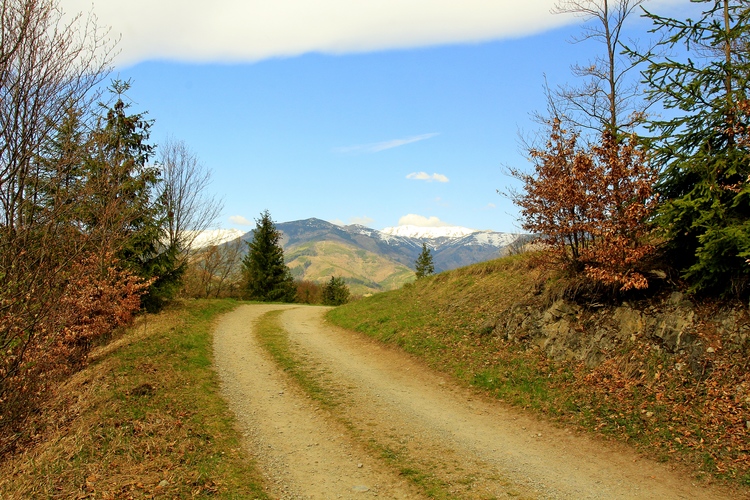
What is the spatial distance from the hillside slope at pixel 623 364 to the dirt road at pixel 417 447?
59 cm

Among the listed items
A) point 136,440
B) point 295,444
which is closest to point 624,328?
point 295,444

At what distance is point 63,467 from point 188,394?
3.58 meters

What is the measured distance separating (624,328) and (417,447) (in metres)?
6.04

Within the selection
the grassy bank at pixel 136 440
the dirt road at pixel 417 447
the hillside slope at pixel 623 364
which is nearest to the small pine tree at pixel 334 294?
the hillside slope at pixel 623 364

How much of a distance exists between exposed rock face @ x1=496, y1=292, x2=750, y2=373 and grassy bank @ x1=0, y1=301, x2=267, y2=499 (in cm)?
822

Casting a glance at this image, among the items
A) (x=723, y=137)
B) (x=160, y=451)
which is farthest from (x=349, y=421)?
(x=723, y=137)

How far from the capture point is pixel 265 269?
150 ft

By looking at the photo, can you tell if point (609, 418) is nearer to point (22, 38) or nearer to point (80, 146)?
point (80, 146)

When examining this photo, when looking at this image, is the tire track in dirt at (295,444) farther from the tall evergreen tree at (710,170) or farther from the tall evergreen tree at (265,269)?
the tall evergreen tree at (265,269)

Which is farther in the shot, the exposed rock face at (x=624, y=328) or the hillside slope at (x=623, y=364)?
the exposed rock face at (x=624, y=328)

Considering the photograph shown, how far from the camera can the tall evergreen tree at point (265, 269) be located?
45.3m

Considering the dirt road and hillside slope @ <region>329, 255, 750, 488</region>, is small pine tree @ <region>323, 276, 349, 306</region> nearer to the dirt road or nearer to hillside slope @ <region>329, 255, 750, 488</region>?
hillside slope @ <region>329, 255, 750, 488</region>

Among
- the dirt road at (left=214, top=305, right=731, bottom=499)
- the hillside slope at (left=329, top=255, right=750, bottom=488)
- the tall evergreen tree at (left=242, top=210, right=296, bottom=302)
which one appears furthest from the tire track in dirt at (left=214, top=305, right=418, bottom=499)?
the tall evergreen tree at (left=242, top=210, right=296, bottom=302)

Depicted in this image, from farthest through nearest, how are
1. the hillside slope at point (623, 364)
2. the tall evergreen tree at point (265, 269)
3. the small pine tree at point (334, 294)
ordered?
the small pine tree at point (334, 294) < the tall evergreen tree at point (265, 269) < the hillside slope at point (623, 364)
